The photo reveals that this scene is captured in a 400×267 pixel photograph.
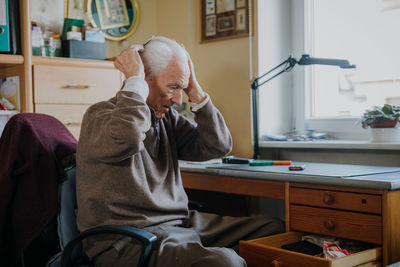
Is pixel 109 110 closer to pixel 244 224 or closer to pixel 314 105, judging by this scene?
pixel 244 224

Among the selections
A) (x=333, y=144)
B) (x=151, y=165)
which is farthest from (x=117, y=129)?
(x=333, y=144)

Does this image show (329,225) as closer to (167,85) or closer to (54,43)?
(167,85)

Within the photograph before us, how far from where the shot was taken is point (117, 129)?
141cm

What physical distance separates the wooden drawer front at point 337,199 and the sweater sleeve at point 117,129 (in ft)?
2.05

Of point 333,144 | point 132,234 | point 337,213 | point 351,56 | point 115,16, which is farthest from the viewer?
point 115,16

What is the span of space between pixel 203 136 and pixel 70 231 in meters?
0.58

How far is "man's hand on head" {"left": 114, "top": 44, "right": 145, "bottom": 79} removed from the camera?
5.05 ft

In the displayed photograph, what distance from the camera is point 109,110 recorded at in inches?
59.2

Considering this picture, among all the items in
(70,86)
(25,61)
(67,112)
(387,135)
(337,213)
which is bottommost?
(337,213)

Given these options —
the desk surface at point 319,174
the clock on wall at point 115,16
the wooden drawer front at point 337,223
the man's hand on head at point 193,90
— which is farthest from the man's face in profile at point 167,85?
the clock on wall at point 115,16

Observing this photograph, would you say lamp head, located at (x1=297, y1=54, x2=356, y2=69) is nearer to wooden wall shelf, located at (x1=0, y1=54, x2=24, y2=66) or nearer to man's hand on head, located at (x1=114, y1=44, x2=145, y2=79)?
man's hand on head, located at (x1=114, y1=44, x2=145, y2=79)

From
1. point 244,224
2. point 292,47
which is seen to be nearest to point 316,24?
point 292,47

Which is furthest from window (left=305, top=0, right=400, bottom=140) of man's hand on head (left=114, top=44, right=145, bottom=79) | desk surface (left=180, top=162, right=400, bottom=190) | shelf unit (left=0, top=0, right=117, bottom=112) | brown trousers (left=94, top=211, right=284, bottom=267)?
shelf unit (left=0, top=0, right=117, bottom=112)

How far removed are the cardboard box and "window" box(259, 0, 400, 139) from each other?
2.84 feet
